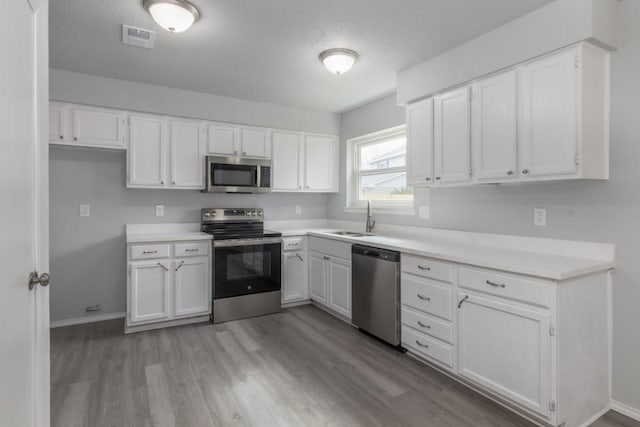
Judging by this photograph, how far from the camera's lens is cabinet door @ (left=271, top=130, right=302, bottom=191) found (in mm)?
4336

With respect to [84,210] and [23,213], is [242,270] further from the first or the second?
[23,213]

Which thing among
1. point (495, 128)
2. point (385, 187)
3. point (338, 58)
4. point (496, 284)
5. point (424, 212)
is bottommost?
point (496, 284)

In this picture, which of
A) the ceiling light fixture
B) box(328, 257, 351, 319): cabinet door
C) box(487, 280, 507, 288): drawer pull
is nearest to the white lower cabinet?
box(328, 257, 351, 319): cabinet door

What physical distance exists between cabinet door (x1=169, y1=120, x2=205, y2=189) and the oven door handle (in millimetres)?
715

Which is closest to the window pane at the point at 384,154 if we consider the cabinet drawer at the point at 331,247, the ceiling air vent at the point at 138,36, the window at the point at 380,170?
the window at the point at 380,170

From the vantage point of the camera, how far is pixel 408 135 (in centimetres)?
319

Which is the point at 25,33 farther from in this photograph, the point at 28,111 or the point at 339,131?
the point at 339,131

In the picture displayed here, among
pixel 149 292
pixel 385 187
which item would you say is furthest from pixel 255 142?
pixel 149 292

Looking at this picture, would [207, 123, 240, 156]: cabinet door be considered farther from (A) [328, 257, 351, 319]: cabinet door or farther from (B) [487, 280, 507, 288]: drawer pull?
(B) [487, 280, 507, 288]: drawer pull

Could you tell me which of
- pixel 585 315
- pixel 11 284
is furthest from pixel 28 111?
pixel 585 315

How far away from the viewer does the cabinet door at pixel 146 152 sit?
11.5 feet

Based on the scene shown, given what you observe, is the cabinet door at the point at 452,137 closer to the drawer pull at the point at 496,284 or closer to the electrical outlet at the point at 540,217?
the electrical outlet at the point at 540,217

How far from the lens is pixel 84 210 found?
3.56m

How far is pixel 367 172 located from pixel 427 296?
7.06 ft
